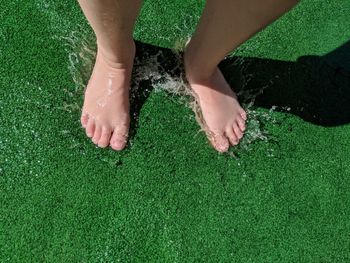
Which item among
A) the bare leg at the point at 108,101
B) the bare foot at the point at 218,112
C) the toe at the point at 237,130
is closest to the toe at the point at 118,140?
the bare leg at the point at 108,101

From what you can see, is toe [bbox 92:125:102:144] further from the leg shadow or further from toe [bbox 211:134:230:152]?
the leg shadow

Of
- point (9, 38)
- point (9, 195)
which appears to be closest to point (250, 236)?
point (9, 195)

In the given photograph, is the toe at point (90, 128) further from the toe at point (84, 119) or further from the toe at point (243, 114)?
the toe at point (243, 114)

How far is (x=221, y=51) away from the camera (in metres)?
1.86

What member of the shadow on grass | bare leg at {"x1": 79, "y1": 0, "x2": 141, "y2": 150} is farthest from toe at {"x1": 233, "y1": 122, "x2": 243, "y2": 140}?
bare leg at {"x1": 79, "y1": 0, "x2": 141, "y2": 150}

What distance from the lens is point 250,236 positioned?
6.77 ft

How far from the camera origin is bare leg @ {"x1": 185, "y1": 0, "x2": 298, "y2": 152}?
1590mm

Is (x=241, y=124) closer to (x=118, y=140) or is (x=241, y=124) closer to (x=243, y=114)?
(x=243, y=114)

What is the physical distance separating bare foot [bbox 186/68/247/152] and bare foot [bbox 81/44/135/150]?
32 cm

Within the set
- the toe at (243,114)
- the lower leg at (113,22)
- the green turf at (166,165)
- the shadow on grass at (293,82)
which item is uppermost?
the lower leg at (113,22)

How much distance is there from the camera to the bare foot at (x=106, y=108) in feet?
6.73

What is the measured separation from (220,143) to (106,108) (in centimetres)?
51

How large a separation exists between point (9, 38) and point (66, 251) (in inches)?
36.5

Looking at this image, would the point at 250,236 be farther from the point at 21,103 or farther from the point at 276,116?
the point at 21,103
